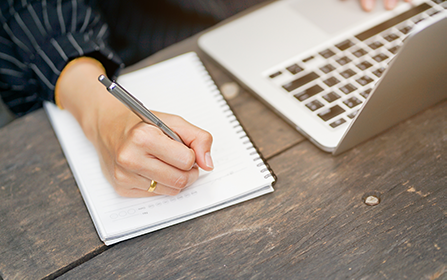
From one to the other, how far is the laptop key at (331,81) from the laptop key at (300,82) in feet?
0.06

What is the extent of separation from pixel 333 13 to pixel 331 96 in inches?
9.5

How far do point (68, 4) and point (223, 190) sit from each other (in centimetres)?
50

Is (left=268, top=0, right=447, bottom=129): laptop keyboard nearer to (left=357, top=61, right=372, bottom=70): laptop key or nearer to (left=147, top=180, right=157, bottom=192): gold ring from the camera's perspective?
(left=357, top=61, right=372, bottom=70): laptop key

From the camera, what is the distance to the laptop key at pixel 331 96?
56 cm

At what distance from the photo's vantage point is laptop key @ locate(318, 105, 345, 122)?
1.80 ft

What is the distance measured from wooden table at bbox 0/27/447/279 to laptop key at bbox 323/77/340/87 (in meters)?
0.10

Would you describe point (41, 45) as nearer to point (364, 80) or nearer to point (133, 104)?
point (133, 104)

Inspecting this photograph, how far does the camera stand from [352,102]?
56cm

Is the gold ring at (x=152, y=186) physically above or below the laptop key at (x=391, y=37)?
below

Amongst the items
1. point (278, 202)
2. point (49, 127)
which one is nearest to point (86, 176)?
point (49, 127)

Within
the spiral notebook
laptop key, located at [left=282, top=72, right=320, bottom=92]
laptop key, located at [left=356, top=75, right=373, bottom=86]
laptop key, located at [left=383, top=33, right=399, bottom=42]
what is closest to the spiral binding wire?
the spiral notebook

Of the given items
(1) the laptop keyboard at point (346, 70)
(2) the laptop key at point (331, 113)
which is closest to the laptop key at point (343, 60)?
(1) the laptop keyboard at point (346, 70)

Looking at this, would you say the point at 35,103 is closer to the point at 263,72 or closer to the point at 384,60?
the point at 263,72

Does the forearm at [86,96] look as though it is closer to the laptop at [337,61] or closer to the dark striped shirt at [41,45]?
the dark striped shirt at [41,45]
